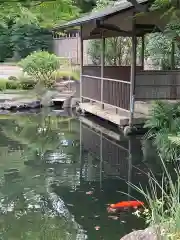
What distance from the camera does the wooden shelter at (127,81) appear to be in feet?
35.6

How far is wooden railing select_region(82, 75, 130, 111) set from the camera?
11.6 metres

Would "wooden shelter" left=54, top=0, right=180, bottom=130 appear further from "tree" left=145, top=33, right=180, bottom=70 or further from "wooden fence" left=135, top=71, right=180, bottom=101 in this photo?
"tree" left=145, top=33, right=180, bottom=70

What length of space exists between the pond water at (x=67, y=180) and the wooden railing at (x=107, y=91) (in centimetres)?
89

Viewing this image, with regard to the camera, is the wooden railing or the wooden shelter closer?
the wooden shelter

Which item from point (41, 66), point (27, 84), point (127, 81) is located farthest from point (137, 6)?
point (27, 84)

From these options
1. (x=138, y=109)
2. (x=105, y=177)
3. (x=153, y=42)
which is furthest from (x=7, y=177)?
(x=153, y=42)

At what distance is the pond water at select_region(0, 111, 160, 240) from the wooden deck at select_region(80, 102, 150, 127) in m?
0.40

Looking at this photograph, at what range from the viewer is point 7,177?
766cm

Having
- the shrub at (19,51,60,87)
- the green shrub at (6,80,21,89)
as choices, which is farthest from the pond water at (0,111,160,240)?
the green shrub at (6,80,21,89)

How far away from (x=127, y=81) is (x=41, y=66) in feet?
27.5

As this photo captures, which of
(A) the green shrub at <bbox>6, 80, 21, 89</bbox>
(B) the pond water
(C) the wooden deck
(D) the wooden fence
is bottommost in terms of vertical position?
(B) the pond water

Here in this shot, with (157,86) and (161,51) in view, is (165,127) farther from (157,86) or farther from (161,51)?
(161,51)

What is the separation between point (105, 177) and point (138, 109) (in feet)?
17.8

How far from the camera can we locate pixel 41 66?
64.8ft
